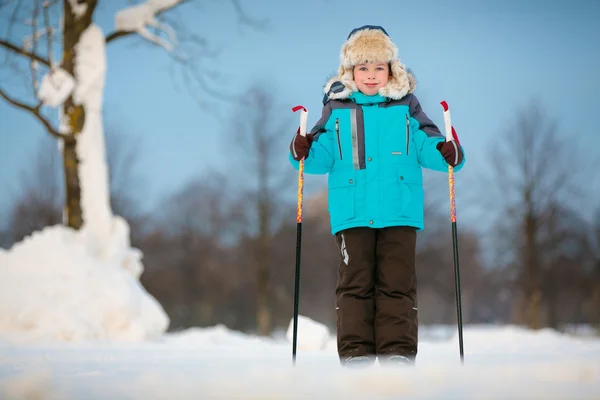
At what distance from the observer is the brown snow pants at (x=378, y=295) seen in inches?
139

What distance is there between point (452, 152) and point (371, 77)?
66cm

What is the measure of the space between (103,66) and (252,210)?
6.89 meters

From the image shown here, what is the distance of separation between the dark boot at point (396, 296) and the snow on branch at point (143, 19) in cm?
652

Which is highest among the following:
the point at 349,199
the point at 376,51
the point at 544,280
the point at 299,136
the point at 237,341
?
the point at 376,51

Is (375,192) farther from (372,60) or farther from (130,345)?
(130,345)

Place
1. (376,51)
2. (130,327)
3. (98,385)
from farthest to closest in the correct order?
(130,327)
(376,51)
(98,385)

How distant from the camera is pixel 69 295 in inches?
277

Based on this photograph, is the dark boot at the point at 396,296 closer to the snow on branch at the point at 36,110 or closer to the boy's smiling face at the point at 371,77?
the boy's smiling face at the point at 371,77

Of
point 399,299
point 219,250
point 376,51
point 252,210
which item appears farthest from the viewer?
point 219,250

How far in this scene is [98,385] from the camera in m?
1.98

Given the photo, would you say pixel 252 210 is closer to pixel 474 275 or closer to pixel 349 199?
pixel 474 275

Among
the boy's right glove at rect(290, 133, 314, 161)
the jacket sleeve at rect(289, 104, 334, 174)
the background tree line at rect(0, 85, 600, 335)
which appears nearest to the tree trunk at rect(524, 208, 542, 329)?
the background tree line at rect(0, 85, 600, 335)

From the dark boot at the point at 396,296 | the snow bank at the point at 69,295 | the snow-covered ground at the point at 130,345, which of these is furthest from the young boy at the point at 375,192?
the snow bank at the point at 69,295

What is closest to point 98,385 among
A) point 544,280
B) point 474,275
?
point 544,280
